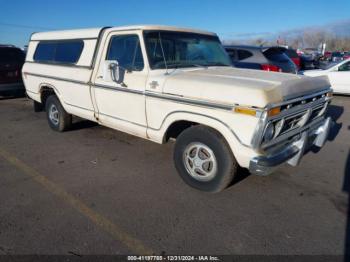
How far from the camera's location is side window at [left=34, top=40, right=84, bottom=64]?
5.24 metres

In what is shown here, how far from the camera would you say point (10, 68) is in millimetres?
9844

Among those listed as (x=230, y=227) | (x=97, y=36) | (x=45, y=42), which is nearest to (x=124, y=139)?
(x=97, y=36)

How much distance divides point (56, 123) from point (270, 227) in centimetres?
492

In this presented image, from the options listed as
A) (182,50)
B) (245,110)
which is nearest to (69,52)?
(182,50)

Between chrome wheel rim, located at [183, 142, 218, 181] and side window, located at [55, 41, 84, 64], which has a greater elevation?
side window, located at [55, 41, 84, 64]

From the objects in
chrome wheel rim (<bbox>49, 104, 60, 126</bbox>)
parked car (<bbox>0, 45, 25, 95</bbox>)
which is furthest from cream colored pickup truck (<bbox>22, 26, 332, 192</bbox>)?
parked car (<bbox>0, 45, 25, 95</bbox>)

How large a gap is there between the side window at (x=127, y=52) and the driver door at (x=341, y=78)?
337 inches

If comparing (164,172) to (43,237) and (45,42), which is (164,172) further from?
(45,42)

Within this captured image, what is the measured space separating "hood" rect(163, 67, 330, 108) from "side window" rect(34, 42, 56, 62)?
3323 mm

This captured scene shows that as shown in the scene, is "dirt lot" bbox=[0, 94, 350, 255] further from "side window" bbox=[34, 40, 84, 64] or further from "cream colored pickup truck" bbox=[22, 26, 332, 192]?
"side window" bbox=[34, 40, 84, 64]

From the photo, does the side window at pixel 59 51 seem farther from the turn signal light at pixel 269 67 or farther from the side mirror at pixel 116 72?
the turn signal light at pixel 269 67

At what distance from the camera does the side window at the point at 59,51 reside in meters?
5.24

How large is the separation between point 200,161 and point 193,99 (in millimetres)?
783

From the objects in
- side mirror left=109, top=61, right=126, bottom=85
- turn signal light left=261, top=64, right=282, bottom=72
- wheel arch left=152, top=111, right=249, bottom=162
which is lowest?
wheel arch left=152, top=111, right=249, bottom=162
